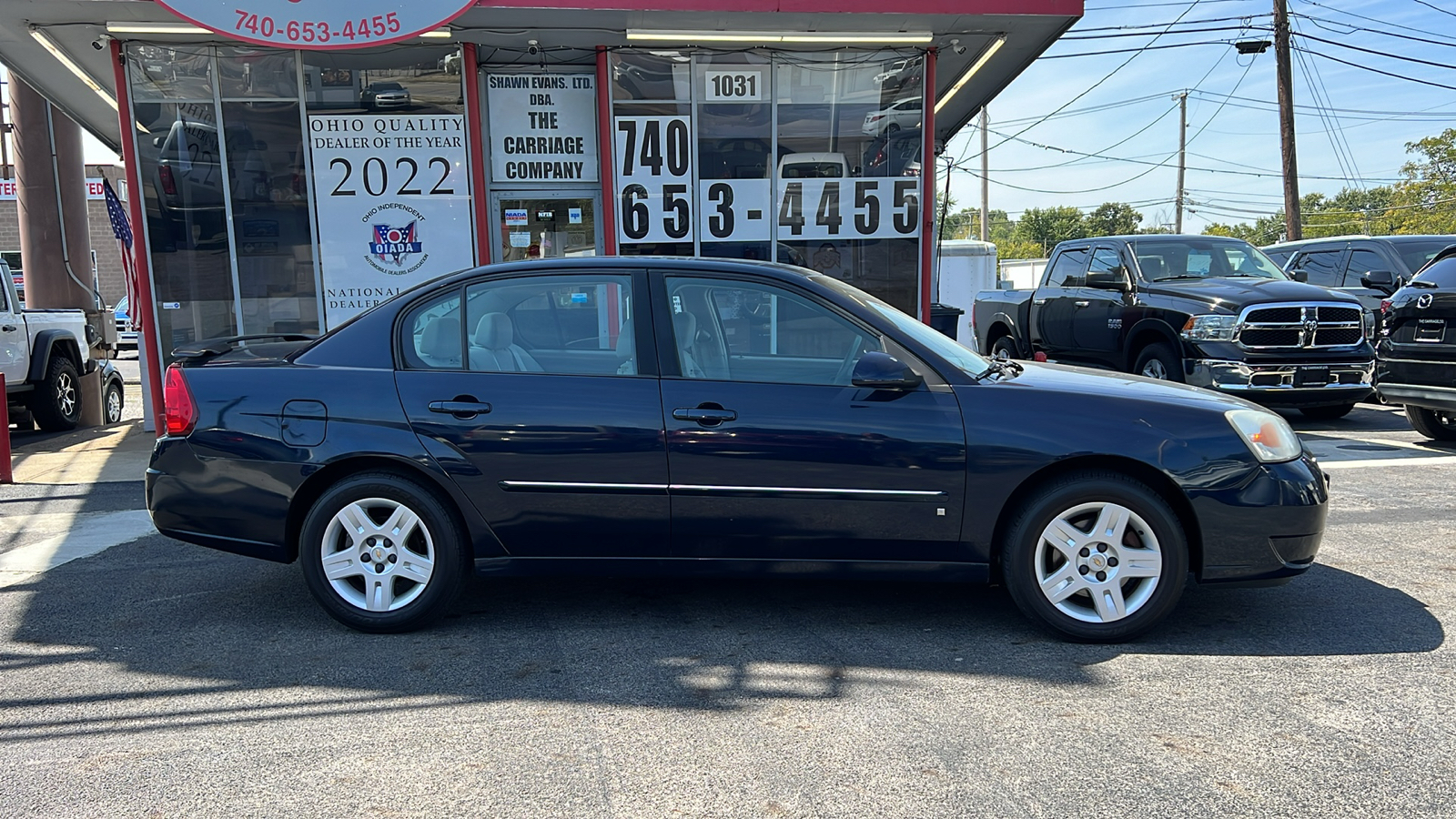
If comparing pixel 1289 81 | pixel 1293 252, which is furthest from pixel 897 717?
pixel 1289 81

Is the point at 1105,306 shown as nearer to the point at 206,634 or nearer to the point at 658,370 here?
the point at 658,370

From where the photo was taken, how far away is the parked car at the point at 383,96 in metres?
10.2

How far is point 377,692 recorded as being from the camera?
3.83 m

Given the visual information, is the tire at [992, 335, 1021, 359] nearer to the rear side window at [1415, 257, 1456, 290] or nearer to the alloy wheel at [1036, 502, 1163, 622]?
the rear side window at [1415, 257, 1456, 290]

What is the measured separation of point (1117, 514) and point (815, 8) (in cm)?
652

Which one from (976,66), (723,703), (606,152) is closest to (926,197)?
(976,66)

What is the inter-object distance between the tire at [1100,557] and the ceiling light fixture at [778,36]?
Result: 7.17m

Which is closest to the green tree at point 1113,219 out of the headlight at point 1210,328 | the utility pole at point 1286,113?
the utility pole at point 1286,113

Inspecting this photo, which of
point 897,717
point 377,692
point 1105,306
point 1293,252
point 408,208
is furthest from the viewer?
point 1293,252

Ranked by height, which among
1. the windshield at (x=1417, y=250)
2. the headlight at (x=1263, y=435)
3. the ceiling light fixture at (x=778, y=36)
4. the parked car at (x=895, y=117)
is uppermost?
the ceiling light fixture at (x=778, y=36)

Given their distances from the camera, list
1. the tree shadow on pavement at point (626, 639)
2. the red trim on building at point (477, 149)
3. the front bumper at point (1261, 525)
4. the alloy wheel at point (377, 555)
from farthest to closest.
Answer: the red trim on building at point (477, 149)
the alloy wheel at point (377, 555)
the front bumper at point (1261, 525)
the tree shadow on pavement at point (626, 639)

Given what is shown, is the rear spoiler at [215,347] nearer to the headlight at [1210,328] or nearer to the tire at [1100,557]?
the tire at [1100,557]

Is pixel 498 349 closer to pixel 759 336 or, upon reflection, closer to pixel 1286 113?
pixel 759 336

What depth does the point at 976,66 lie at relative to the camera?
1130 centimetres
